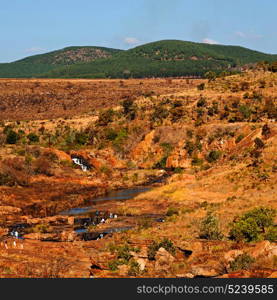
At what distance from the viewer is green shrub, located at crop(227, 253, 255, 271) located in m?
19.1

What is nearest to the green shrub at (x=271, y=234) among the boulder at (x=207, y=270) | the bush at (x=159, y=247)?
the bush at (x=159, y=247)

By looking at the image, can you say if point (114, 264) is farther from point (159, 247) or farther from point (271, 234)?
point (271, 234)

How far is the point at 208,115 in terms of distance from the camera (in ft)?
222

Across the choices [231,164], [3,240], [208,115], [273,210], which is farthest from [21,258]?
[208,115]

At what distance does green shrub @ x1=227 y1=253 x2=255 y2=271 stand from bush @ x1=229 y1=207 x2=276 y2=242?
271 inches

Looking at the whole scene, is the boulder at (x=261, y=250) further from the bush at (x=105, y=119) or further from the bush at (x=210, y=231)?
the bush at (x=105, y=119)

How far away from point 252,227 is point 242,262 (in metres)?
8.25

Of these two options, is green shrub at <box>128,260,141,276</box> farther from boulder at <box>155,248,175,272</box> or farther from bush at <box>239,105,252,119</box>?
bush at <box>239,105,252,119</box>

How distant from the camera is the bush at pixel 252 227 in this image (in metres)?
27.2

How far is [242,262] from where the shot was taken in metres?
19.4

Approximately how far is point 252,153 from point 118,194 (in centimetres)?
1168

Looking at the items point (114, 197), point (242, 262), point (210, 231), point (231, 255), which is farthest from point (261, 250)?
point (114, 197)

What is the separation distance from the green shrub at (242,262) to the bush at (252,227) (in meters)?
6.88

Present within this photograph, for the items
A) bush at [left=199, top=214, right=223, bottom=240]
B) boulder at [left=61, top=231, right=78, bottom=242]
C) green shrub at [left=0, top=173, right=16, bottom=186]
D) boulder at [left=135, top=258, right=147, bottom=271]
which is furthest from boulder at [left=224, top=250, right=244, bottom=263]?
green shrub at [left=0, top=173, right=16, bottom=186]
